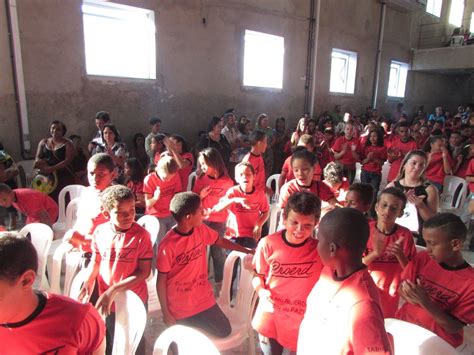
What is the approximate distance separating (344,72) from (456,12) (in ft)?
25.4

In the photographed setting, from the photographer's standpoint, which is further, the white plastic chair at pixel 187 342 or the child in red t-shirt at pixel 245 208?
the child in red t-shirt at pixel 245 208

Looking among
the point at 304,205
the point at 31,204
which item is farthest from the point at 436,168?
the point at 31,204

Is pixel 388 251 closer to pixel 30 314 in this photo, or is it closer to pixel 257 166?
pixel 30 314

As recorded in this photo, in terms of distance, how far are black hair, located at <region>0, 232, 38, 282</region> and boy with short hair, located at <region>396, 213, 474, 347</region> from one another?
159 centimetres

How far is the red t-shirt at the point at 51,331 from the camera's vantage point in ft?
3.69

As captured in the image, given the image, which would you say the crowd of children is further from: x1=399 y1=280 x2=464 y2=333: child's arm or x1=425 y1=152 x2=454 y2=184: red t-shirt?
x1=425 y1=152 x2=454 y2=184: red t-shirt

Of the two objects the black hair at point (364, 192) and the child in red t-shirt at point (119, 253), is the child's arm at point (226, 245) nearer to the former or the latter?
the child in red t-shirt at point (119, 253)

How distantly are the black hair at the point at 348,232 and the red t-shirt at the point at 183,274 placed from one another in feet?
3.02

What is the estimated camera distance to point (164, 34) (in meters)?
6.30

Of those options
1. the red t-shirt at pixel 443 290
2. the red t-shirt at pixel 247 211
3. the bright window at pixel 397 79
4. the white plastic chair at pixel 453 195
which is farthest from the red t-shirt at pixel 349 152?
the bright window at pixel 397 79

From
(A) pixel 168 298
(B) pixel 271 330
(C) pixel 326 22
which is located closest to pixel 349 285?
(B) pixel 271 330

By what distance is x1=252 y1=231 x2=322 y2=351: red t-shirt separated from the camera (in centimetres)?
163

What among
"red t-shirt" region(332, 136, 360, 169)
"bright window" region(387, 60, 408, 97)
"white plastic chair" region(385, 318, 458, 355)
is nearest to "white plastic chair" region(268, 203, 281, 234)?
"white plastic chair" region(385, 318, 458, 355)

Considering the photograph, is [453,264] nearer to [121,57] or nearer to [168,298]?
[168,298]
